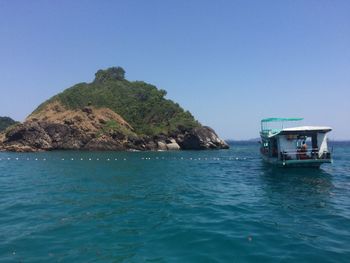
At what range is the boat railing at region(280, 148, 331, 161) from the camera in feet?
129

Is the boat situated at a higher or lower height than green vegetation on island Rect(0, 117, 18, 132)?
lower

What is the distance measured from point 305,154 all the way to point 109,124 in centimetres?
7051

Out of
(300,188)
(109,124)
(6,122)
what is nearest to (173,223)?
(300,188)

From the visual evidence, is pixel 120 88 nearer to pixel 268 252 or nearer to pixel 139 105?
pixel 139 105

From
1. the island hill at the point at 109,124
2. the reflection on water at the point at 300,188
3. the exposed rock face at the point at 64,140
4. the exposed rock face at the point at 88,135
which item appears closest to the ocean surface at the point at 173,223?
the reflection on water at the point at 300,188

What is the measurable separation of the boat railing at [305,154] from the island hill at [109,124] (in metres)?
59.8

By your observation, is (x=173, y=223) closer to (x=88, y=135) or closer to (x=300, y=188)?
(x=300, y=188)

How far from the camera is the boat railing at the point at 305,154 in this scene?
1552 inches

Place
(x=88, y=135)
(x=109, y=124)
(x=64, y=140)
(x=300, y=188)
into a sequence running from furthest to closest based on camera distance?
(x=109, y=124) → (x=88, y=135) → (x=64, y=140) → (x=300, y=188)

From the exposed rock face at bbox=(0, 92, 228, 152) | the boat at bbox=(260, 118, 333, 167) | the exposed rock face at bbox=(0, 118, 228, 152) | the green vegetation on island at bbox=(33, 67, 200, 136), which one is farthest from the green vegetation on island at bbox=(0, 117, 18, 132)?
the boat at bbox=(260, 118, 333, 167)

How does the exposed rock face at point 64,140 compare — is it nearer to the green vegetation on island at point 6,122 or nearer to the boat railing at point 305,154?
the boat railing at point 305,154

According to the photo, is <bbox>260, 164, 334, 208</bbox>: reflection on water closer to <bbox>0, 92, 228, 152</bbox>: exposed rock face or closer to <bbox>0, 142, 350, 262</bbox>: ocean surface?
<bbox>0, 142, 350, 262</bbox>: ocean surface

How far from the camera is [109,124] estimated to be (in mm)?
101875

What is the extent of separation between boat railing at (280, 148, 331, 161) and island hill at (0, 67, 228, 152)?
2356 inches
